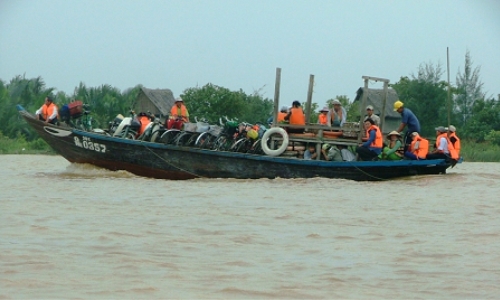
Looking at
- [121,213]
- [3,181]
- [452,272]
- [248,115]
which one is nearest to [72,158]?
[3,181]

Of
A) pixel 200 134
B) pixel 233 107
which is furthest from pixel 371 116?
pixel 233 107

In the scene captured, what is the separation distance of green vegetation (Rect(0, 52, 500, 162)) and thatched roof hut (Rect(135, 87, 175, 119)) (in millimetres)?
4531

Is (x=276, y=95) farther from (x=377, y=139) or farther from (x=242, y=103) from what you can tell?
(x=242, y=103)

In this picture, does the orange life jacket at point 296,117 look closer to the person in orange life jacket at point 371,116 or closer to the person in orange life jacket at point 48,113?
the person in orange life jacket at point 371,116

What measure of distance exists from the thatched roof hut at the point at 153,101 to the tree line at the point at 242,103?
2697 mm

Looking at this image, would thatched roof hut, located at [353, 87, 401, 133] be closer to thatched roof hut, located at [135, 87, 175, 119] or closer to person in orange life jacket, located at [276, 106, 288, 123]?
thatched roof hut, located at [135, 87, 175, 119]

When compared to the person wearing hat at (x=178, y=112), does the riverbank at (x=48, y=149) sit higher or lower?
lower

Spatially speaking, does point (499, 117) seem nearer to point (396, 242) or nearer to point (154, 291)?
point (396, 242)

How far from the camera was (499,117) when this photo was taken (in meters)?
42.8

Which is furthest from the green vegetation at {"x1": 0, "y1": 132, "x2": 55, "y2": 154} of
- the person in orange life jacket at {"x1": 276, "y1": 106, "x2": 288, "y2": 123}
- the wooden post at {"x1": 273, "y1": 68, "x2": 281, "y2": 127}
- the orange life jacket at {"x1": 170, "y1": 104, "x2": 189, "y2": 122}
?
the wooden post at {"x1": 273, "y1": 68, "x2": 281, "y2": 127}

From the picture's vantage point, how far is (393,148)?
1786 centimetres

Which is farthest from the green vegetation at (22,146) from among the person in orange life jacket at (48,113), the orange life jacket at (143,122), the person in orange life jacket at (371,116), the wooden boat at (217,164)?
the person in orange life jacket at (371,116)

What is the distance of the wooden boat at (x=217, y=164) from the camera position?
1748cm

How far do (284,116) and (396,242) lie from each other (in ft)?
28.7
